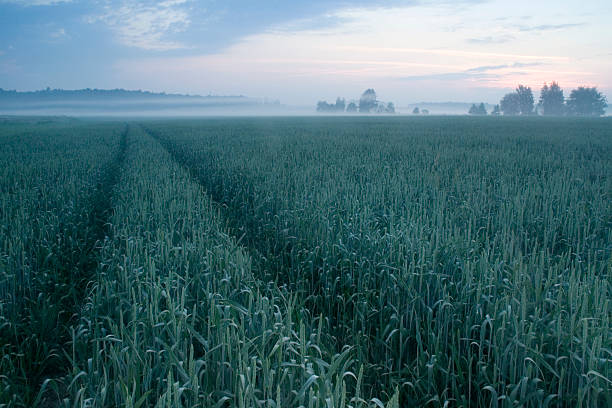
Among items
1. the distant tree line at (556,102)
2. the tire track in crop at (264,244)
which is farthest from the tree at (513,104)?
the tire track in crop at (264,244)

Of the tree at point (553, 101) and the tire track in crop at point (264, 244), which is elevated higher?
the tree at point (553, 101)

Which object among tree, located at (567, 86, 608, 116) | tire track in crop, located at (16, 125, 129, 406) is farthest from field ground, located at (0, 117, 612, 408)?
tree, located at (567, 86, 608, 116)

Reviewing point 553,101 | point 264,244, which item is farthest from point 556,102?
point 264,244

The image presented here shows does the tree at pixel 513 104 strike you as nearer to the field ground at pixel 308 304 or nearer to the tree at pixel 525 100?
the tree at pixel 525 100

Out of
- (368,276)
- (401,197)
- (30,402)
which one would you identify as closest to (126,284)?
(30,402)

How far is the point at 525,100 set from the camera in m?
187

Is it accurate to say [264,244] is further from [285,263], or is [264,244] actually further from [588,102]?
[588,102]

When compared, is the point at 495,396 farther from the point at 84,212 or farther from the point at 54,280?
the point at 84,212

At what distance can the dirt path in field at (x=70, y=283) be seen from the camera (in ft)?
13.2

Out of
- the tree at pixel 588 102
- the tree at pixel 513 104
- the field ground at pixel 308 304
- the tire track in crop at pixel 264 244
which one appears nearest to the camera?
the field ground at pixel 308 304

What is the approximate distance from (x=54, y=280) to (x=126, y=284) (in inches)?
85.1

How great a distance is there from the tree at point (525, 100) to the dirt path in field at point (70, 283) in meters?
204

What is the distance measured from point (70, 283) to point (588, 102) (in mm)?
199989

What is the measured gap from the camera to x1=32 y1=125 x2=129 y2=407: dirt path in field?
4.02 metres
